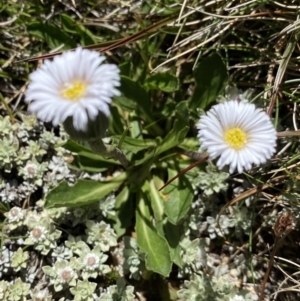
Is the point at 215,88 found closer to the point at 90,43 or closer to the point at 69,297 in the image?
the point at 90,43

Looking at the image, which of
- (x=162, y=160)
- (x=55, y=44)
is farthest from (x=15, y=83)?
(x=162, y=160)

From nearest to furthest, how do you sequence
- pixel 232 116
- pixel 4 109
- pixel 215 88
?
pixel 232 116 < pixel 215 88 < pixel 4 109

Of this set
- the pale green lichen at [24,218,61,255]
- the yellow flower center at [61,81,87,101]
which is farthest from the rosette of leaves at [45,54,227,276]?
the yellow flower center at [61,81,87,101]

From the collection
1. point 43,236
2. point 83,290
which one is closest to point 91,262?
point 83,290

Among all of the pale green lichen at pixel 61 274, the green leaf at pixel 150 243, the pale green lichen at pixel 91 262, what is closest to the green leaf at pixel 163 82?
the green leaf at pixel 150 243

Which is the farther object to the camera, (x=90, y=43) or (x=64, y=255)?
(x=90, y=43)

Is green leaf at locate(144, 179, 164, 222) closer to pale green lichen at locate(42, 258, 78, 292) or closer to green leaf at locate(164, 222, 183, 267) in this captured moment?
green leaf at locate(164, 222, 183, 267)

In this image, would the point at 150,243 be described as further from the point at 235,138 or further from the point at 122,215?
the point at 235,138
